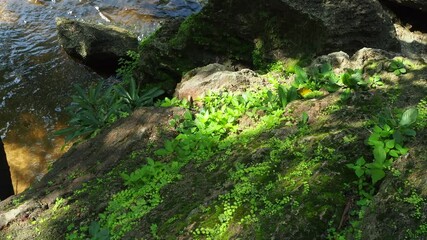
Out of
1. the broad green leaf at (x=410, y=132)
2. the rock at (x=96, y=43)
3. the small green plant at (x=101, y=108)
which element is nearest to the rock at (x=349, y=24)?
the small green plant at (x=101, y=108)

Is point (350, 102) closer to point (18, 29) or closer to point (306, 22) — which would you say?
point (306, 22)

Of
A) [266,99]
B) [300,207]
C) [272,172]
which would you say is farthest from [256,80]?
[300,207]

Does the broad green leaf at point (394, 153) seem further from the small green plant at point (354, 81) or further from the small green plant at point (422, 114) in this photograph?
the small green plant at point (354, 81)

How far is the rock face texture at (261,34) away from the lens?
21.7 feet

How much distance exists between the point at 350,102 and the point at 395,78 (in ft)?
2.44

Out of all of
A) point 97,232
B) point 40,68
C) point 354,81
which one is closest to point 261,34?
point 354,81

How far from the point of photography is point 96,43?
10.2 metres

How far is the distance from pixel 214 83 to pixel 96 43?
560cm

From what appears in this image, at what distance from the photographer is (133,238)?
11.6 ft

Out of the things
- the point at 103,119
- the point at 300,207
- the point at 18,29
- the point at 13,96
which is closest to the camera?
the point at 300,207

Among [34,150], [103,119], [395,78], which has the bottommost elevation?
[34,150]

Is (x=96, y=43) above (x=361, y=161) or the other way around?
the other way around

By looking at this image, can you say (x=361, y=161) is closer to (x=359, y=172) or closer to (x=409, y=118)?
(x=359, y=172)

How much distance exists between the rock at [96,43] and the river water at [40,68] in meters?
0.35
